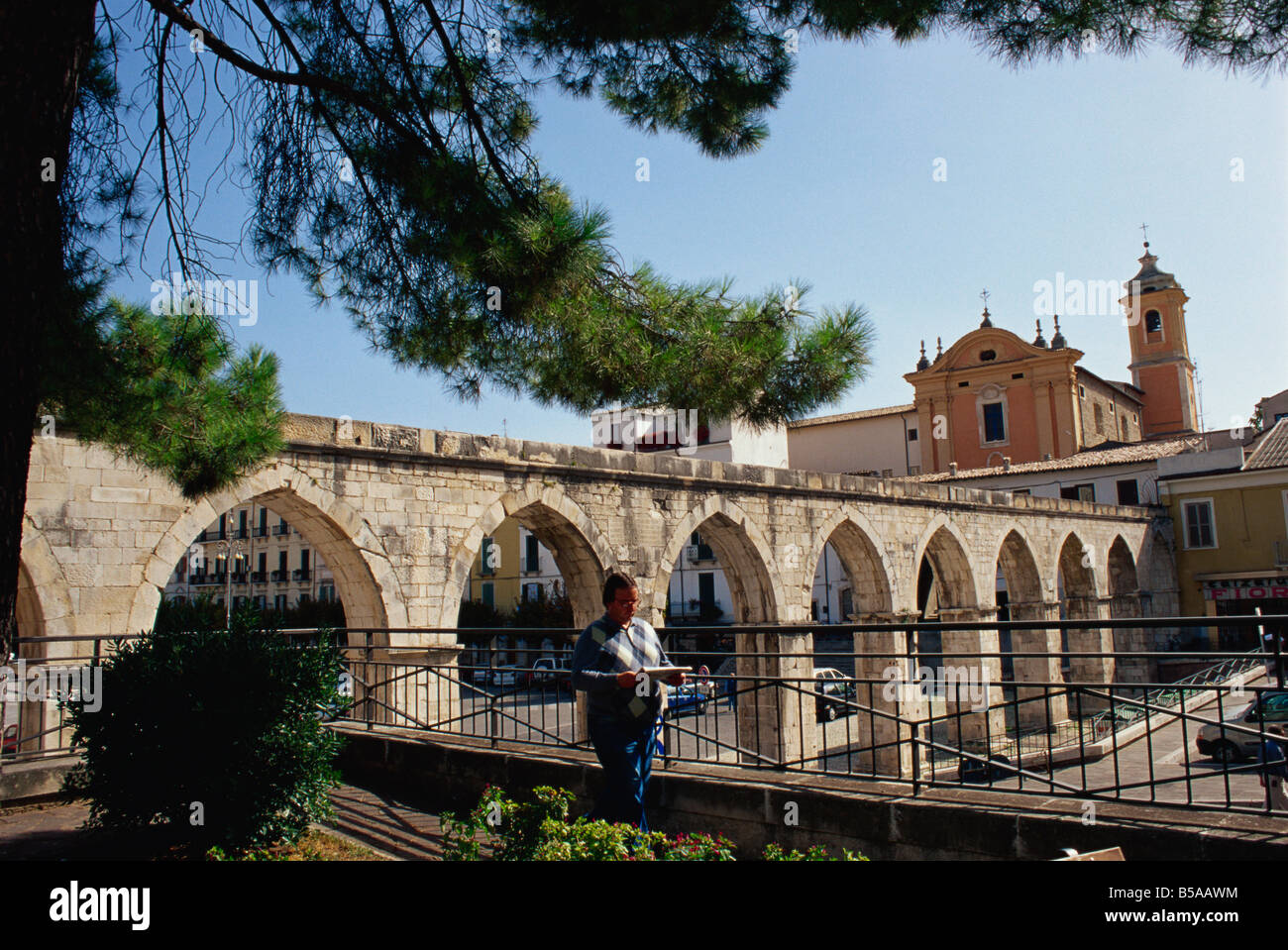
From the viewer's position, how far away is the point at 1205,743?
41.4ft

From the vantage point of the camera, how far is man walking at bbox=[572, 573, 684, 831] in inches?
155

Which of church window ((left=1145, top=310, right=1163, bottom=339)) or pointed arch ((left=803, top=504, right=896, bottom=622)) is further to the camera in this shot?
church window ((left=1145, top=310, right=1163, bottom=339))

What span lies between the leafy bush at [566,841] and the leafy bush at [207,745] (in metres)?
1.33

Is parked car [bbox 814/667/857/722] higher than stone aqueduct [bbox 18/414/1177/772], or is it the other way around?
stone aqueduct [bbox 18/414/1177/772]

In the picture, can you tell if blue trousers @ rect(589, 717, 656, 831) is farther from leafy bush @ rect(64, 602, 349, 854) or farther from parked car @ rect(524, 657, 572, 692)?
leafy bush @ rect(64, 602, 349, 854)

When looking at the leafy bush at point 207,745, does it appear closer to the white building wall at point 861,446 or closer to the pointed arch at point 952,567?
the pointed arch at point 952,567

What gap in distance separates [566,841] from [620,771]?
0.86 m

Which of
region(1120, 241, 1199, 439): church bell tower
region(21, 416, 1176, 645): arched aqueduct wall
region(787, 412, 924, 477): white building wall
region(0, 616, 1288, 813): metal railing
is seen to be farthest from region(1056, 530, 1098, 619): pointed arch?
region(1120, 241, 1199, 439): church bell tower

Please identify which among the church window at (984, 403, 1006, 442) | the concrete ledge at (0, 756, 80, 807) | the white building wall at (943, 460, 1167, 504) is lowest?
the concrete ledge at (0, 756, 80, 807)

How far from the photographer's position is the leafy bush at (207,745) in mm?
4398

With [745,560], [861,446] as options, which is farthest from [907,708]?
[861,446]

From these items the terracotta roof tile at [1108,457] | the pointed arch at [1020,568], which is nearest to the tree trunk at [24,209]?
the pointed arch at [1020,568]

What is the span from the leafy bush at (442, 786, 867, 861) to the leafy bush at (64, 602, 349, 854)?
1327 millimetres
